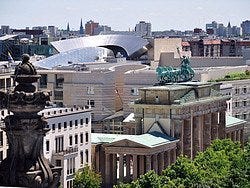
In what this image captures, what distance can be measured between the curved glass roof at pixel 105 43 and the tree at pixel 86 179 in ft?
269

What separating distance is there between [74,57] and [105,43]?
84.3 feet

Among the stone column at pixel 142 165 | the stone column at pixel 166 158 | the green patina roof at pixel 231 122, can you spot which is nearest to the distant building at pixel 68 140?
the stone column at pixel 142 165

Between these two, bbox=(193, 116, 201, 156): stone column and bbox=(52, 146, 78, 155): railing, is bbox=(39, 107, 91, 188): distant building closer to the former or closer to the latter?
bbox=(52, 146, 78, 155): railing

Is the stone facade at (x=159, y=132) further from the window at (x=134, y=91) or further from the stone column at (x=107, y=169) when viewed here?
the window at (x=134, y=91)

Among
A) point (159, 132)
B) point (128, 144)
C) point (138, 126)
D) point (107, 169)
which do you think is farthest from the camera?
point (138, 126)

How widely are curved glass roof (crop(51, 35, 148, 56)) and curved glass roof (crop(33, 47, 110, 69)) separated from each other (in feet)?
16.5

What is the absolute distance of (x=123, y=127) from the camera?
98.2 metres

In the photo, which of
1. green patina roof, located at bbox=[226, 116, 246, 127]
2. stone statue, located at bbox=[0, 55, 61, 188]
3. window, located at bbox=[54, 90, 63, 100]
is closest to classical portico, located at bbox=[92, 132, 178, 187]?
green patina roof, located at bbox=[226, 116, 246, 127]

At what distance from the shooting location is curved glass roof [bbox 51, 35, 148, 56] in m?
161

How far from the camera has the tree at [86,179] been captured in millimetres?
73438

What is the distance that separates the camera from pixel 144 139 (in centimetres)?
7894

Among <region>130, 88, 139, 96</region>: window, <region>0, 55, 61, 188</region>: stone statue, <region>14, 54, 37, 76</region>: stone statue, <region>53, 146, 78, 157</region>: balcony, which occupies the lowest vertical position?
<region>53, 146, 78, 157</region>: balcony

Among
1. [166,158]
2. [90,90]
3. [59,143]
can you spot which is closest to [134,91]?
[90,90]

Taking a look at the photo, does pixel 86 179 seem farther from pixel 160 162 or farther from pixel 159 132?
pixel 159 132
